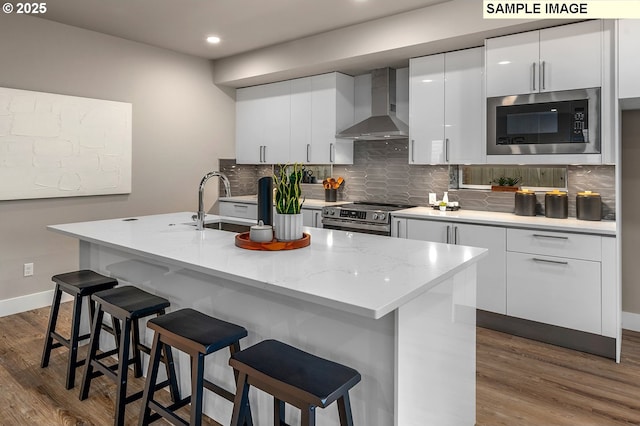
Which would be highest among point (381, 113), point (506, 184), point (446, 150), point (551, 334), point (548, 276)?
point (381, 113)

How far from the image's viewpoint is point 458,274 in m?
1.89

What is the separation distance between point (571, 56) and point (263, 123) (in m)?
3.36

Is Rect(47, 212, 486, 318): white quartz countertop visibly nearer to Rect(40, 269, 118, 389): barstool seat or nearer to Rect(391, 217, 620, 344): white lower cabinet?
Rect(40, 269, 118, 389): barstool seat

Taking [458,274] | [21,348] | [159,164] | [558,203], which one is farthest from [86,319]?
[558,203]

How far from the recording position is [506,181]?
13.0ft

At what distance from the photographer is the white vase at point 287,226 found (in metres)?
2.20

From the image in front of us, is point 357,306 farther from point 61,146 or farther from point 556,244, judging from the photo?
point 61,146

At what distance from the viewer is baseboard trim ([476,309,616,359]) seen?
2.96 metres

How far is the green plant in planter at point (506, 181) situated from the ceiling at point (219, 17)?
166cm

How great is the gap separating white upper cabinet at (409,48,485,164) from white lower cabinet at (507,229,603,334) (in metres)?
0.89

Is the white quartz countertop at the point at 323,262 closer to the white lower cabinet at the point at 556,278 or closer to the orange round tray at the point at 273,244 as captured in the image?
the orange round tray at the point at 273,244

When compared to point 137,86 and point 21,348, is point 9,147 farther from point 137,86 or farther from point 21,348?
point 21,348

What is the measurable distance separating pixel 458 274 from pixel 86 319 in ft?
8.53

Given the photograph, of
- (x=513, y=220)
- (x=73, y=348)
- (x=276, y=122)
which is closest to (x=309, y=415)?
(x=73, y=348)
